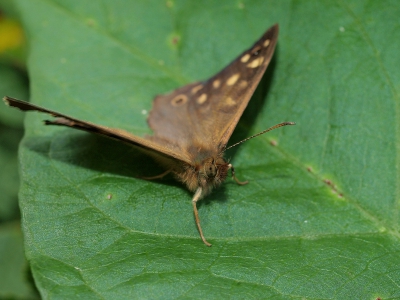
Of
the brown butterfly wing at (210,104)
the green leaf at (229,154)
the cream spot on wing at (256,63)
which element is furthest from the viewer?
the cream spot on wing at (256,63)

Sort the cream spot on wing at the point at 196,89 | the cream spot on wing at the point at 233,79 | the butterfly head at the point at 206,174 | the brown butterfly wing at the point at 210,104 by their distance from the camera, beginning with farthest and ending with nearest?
the cream spot on wing at the point at 196,89 → the cream spot on wing at the point at 233,79 → the brown butterfly wing at the point at 210,104 → the butterfly head at the point at 206,174

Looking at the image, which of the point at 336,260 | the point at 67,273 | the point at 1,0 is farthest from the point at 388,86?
the point at 1,0

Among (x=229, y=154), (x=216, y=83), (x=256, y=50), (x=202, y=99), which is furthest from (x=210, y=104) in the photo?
(x=256, y=50)

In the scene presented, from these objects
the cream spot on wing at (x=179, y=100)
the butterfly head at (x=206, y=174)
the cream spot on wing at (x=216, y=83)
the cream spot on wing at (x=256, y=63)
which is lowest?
the butterfly head at (x=206, y=174)

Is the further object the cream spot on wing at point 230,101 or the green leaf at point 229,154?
the cream spot on wing at point 230,101

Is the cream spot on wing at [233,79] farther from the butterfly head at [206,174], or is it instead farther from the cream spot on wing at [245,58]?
the butterfly head at [206,174]

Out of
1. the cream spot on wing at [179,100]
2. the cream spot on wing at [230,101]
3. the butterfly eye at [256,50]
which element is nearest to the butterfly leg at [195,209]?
the cream spot on wing at [230,101]

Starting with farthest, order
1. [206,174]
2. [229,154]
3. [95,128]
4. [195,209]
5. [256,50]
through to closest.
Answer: [256,50], [229,154], [206,174], [195,209], [95,128]

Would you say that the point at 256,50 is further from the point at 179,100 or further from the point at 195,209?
the point at 195,209
